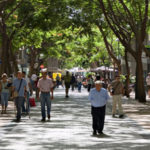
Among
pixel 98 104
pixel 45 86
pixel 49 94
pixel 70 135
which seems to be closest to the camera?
pixel 70 135

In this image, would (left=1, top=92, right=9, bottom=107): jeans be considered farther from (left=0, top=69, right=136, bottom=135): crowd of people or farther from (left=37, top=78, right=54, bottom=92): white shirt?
(left=37, top=78, right=54, bottom=92): white shirt

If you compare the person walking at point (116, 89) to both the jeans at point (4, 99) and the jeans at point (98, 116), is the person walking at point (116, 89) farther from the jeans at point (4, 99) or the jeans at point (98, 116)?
the jeans at point (98, 116)

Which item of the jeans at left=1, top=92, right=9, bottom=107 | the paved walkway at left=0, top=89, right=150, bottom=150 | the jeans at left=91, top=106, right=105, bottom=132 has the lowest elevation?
the paved walkway at left=0, top=89, right=150, bottom=150

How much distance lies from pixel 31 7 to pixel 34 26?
46.8 inches

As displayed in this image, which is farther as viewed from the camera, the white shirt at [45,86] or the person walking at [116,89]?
the person walking at [116,89]

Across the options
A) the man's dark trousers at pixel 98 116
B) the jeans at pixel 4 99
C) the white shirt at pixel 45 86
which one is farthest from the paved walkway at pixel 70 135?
the jeans at pixel 4 99

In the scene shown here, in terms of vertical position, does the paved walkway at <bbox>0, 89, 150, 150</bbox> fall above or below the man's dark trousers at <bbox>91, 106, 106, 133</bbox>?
below

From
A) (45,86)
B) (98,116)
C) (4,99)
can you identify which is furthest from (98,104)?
(4,99)

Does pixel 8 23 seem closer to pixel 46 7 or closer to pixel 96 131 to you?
pixel 46 7

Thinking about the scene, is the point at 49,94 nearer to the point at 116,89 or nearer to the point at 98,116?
the point at 116,89

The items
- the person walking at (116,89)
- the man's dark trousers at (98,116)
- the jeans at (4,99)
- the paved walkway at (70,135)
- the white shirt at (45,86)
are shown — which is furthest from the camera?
the jeans at (4,99)

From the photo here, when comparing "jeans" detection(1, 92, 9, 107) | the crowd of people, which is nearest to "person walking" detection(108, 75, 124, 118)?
the crowd of people

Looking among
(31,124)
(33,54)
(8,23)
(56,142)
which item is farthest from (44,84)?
(33,54)

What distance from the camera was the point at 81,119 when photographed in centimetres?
1825
